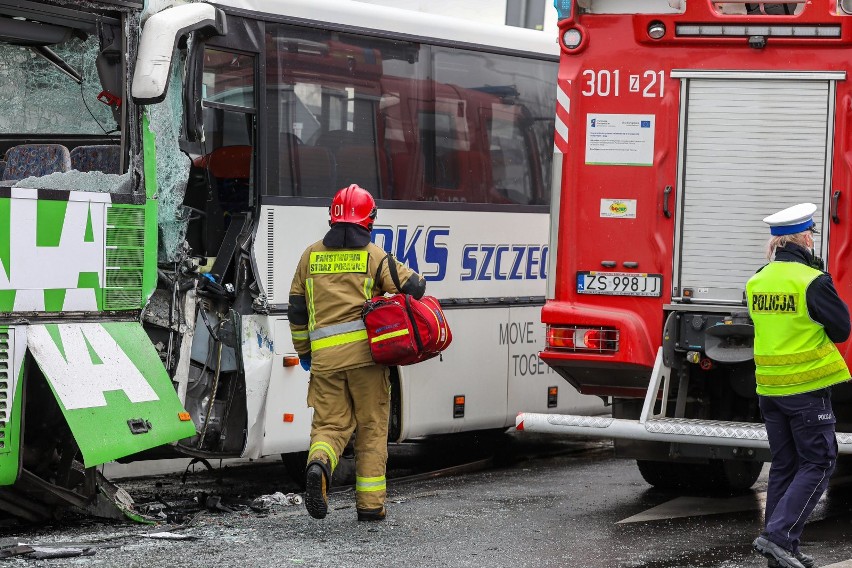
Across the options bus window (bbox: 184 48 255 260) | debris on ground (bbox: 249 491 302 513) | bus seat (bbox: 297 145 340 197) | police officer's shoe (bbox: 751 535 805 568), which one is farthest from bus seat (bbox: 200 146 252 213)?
police officer's shoe (bbox: 751 535 805 568)

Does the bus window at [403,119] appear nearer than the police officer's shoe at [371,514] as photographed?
No

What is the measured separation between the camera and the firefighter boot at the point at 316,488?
26.2ft

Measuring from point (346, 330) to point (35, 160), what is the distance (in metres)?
1.97

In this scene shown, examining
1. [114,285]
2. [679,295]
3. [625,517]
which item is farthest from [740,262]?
[114,285]

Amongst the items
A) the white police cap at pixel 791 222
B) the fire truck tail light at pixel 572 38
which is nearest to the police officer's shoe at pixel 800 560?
the white police cap at pixel 791 222

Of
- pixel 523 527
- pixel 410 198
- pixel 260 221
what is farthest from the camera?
pixel 410 198

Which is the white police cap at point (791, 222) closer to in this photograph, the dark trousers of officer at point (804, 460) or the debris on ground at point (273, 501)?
the dark trousers of officer at point (804, 460)

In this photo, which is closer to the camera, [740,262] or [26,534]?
[26,534]

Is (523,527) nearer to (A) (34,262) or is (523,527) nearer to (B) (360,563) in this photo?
(B) (360,563)

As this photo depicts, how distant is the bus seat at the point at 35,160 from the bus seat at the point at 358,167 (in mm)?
2116

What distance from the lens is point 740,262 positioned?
340 inches

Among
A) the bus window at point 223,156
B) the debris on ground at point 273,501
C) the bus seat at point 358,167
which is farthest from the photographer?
the bus seat at point 358,167

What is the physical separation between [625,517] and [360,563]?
218 centimetres

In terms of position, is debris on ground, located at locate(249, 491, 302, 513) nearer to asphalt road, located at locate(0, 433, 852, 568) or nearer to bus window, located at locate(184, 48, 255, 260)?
asphalt road, located at locate(0, 433, 852, 568)
